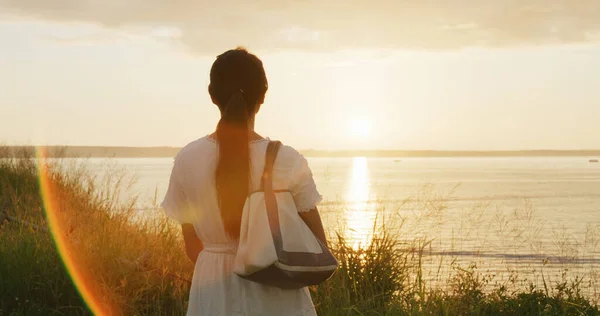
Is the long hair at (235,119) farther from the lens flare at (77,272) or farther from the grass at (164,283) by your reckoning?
the lens flare at (77,272)

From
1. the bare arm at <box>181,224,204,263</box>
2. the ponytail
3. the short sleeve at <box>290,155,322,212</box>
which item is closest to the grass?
the bare arm at <box>181,224,204,263</box>

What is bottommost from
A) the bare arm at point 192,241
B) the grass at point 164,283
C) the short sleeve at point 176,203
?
the grass at point 164,283

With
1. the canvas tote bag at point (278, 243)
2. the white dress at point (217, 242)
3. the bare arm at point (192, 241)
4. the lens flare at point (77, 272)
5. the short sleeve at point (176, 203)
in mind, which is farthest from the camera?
the lens flare at point (77, 272)

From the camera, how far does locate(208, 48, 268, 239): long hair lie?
2.78 metres

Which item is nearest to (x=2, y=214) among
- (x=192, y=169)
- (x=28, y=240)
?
(x=28, y=240)

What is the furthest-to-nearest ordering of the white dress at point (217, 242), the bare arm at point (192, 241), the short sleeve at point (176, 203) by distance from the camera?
the bare arm at point (192, 241) < the short sleeve at point (176, 203) < the white dress at point (217, 242)

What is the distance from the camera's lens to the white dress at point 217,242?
281 cm

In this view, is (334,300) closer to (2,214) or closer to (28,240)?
(28,240)

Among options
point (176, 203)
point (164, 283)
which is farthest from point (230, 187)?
point (164, 283)

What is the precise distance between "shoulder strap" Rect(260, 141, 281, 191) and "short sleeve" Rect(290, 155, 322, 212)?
0.29 ft

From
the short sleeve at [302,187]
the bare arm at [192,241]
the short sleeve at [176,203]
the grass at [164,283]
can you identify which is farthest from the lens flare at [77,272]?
the short sleeve at [302,187]

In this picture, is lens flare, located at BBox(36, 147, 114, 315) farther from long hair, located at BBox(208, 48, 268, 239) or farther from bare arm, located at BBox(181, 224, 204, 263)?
long hair, located at BBox(208, 48, 268, 239)

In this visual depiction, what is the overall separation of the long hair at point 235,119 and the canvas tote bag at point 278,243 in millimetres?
90

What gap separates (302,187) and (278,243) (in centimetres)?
25
